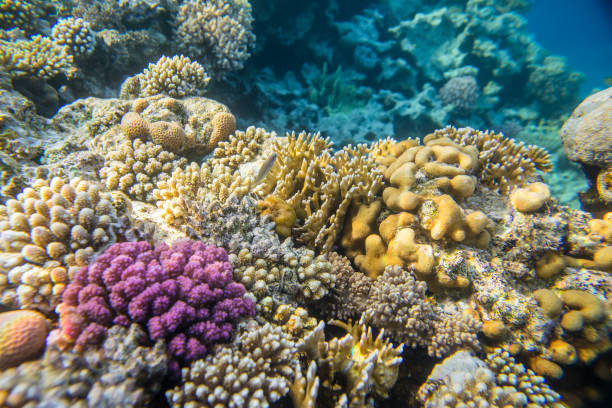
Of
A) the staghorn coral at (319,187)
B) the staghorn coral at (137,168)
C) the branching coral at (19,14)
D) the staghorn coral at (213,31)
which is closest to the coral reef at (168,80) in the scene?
the staghorn coral at (137,168)

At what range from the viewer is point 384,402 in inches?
117

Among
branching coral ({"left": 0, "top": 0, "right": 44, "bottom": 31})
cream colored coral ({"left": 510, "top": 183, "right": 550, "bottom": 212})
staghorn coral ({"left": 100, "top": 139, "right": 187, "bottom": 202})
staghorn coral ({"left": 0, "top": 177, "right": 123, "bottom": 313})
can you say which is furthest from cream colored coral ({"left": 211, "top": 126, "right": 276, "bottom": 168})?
branching coral ({"left": 0, "top": 0, "right": 44, "bottom": 31})

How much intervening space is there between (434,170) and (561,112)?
16986 millimetres

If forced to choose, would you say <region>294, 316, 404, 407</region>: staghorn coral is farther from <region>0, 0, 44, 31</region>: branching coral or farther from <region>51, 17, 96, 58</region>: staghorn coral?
<region>0, 0, 44, 31</region>: branching coral

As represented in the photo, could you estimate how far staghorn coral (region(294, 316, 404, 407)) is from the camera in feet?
7.75

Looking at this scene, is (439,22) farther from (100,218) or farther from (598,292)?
(100,218)

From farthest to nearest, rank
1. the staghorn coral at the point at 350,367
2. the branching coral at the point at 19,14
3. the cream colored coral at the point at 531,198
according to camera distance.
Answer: the branching coral at the point at 19,14 < the cream colored coral at the point at 531,198 < the staghorn coral at the point at 350,367

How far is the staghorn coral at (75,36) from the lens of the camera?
621 cm

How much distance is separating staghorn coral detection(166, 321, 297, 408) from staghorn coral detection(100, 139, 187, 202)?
9.24ft

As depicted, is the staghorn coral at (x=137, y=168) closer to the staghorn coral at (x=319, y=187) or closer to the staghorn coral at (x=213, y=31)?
the staghorn coral at (x=319, y=187)

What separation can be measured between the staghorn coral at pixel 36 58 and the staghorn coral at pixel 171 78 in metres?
2.26

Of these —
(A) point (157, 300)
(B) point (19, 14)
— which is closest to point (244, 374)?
(A) point (157, 300)

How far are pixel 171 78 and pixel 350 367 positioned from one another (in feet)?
20.4

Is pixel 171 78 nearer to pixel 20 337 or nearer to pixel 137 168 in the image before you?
pixel 137 168
